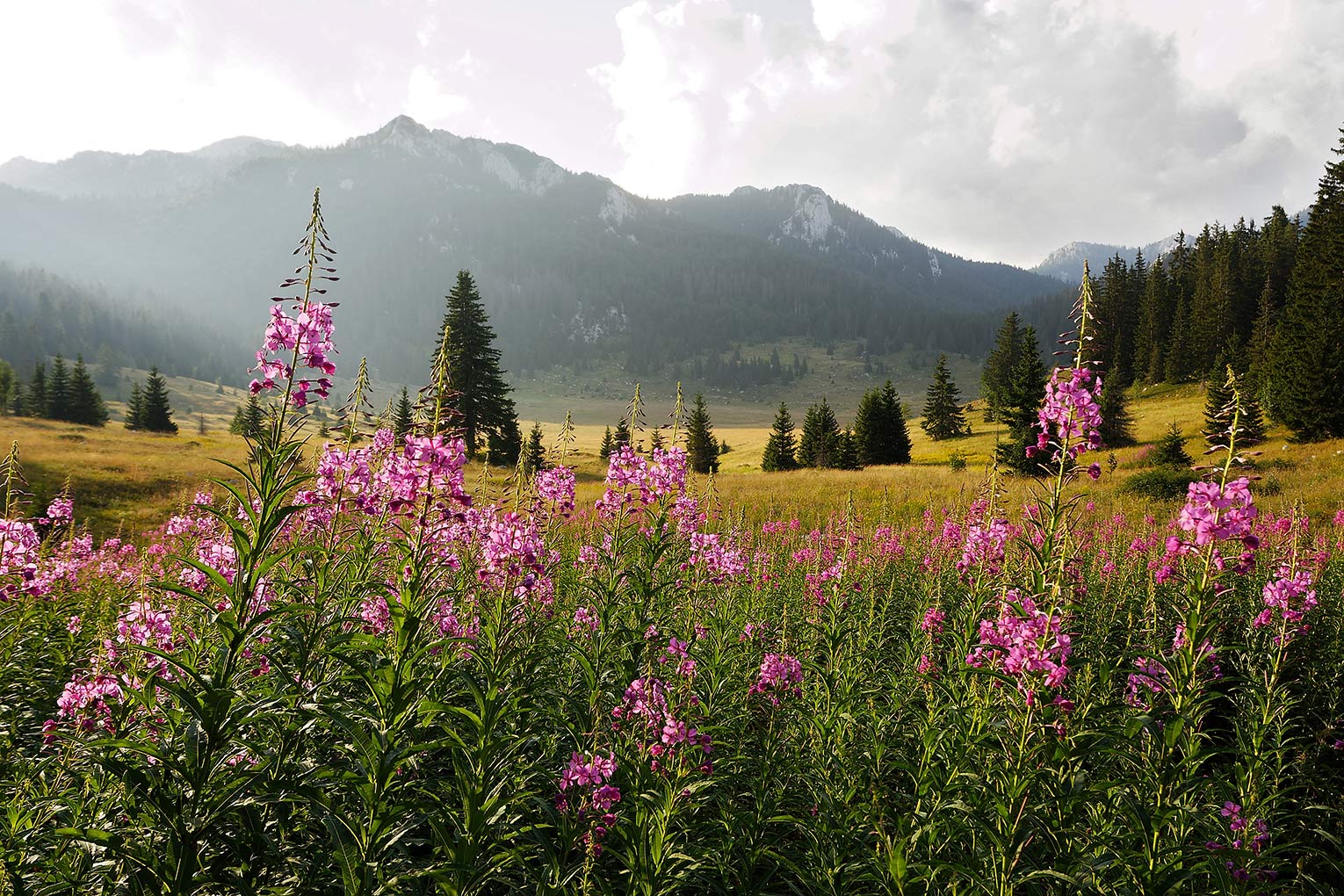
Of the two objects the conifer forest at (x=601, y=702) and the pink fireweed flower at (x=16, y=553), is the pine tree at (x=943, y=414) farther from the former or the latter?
the pink fireweed flower at (x=16, y=553)

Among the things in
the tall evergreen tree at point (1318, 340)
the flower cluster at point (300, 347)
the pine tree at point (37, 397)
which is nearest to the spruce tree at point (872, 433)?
the tall evergreen tree at point (1318, 340)

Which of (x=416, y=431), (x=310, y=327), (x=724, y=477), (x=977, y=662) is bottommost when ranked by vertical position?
(x=724, y=477)

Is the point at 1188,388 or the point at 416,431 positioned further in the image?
the point at 1188,388

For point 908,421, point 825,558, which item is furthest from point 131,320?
point 825,558

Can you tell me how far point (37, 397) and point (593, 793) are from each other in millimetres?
87832

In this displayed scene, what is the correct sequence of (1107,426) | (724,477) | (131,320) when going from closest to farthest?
(724,477) → (1107,426) → (131,320)

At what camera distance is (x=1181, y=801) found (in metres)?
4.70

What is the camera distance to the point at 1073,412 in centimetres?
398

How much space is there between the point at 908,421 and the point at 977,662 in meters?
85.2

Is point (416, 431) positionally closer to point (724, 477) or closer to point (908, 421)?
point (724, 477)

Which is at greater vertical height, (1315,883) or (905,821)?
(905,821)


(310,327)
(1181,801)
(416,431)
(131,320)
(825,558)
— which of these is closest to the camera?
(310,327)

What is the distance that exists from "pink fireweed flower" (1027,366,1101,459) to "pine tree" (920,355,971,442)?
6721 centimetres

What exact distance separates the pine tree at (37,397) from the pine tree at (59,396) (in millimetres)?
669
